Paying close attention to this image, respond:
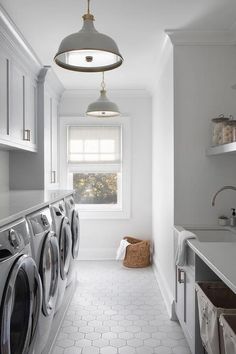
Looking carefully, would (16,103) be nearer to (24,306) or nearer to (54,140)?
(54,140)

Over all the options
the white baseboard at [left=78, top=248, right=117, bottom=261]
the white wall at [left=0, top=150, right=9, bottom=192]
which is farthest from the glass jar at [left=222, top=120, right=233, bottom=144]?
the white baseboard at [left=78, top=248, right=117, bottom=261]

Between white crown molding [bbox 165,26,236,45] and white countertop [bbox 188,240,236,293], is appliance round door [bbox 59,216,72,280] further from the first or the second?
white crown molding [bbox 165,26,236,45]

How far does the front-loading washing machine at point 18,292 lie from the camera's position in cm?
123

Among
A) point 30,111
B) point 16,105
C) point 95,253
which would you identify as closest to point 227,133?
point 16,105

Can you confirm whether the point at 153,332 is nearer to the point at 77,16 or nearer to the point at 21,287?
the point at 21,287

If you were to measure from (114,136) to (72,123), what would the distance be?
0.63 m

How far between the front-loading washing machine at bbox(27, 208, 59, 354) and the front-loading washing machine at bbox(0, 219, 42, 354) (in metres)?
0.13

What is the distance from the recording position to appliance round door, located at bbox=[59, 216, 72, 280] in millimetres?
2563

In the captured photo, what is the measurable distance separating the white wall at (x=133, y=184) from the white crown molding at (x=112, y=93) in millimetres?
15

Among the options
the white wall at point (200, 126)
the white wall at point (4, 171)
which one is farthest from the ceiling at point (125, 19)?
the white wall at point (4, 171)

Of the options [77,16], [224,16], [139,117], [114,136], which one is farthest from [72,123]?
[224,16]

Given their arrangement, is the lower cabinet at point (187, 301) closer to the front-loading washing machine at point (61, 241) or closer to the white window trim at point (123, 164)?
the front-loading washing machine at point (61, 241)

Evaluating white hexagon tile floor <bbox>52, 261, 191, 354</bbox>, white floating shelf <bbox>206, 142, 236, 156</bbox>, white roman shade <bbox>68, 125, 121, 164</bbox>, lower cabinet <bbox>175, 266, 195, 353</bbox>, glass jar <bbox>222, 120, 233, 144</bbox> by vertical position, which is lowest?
white hexagon tile floor <bbox>52, 261, 191, 354</bbox>

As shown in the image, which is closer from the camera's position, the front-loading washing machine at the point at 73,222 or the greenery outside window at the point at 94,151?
the front-loading washing machine at the point at 73,222
